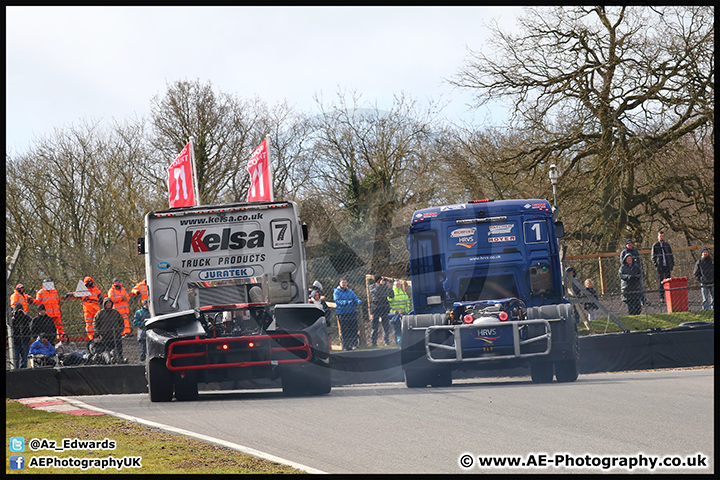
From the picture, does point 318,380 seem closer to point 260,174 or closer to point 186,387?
point 186,387

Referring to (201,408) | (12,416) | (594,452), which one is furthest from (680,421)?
(12,416)

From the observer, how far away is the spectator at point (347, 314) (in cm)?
1731

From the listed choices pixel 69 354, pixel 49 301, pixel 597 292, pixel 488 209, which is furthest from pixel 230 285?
pixel 597 292

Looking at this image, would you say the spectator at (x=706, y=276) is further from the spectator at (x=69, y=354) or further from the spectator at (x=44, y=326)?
the spectator at (x=44, y=326)

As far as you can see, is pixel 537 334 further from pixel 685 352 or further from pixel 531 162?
pixel 531 162

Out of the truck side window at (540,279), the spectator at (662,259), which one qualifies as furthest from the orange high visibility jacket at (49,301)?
the spectator at (662,259)

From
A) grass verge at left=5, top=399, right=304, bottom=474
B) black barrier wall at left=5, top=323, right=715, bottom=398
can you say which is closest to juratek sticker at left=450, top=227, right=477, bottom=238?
black barrier wall at left=5, top=323, right=715, bottom=398

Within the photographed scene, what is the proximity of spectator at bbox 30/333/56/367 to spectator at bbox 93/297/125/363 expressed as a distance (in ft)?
3.14

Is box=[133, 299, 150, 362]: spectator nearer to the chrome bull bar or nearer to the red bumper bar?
the red bumper bar

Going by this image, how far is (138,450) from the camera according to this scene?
750 cm

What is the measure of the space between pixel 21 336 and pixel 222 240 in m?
5.04

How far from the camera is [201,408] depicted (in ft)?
35.7

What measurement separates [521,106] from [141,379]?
15.8 m

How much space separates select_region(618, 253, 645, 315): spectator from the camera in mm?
17922
